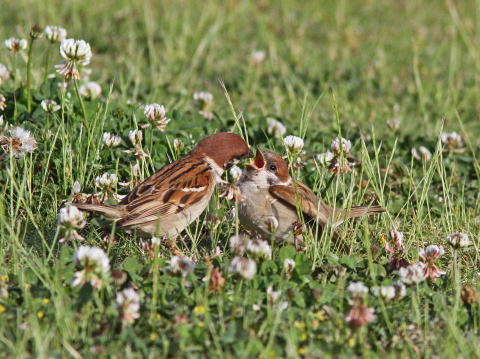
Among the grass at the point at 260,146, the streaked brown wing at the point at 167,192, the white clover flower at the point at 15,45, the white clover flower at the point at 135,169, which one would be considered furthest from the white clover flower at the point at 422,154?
the white clover flower at the point at 15,45

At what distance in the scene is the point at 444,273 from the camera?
4492 mm

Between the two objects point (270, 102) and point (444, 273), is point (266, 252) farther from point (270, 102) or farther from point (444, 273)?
point (270, 102)

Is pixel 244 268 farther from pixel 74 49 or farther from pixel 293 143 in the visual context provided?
pixel 74 49

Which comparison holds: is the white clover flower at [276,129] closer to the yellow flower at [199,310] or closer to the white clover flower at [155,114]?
the white clover flower at [155,114]

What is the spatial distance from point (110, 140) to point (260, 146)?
1354 mm

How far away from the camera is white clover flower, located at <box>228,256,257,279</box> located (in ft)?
12.7

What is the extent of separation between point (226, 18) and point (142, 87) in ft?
8.53

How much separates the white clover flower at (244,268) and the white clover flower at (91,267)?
24.4 inches

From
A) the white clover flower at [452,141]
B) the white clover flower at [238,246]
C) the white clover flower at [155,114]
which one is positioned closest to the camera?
the white clover flower at [238,246]

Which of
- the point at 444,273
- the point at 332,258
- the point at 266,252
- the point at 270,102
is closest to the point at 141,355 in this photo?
the point at 266,252

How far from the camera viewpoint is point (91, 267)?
3812 mm

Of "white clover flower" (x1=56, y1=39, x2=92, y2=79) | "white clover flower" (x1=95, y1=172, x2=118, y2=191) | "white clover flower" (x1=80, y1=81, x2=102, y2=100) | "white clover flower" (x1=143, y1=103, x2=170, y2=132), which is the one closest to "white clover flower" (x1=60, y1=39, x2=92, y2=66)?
"white clover flower" (x1=56, y1=39, x2=92, y2=79)

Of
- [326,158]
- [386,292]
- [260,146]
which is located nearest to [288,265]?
[386,292]

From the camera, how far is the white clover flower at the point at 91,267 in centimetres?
379
